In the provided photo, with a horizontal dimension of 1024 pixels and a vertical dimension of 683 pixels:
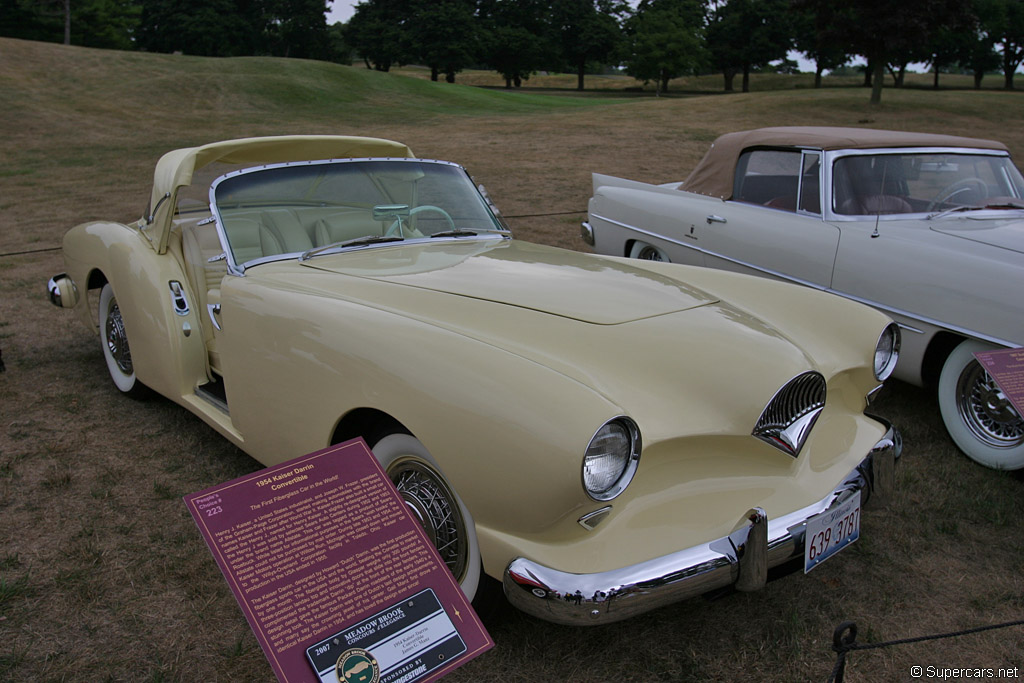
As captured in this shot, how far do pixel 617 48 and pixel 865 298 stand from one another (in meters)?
52.0

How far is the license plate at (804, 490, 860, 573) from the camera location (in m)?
2.18

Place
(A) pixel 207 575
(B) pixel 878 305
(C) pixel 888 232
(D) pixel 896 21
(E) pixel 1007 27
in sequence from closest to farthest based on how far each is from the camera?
(A) pixel 207 575
(B) pixel 878 305
(C) pixel 888 232
(D) pixel 896 21
(E) pixel 1007 27

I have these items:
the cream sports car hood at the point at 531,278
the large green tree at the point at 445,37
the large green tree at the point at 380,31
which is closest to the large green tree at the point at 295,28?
the large green tree at the point at 380,31

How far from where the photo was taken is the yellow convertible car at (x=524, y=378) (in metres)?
1.93

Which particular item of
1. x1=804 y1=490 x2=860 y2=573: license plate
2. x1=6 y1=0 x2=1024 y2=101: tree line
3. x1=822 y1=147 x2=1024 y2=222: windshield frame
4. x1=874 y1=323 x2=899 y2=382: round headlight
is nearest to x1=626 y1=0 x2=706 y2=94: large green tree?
x1=6 y1=0 x2=1024 y2=101: tree line

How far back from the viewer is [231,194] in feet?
10.8

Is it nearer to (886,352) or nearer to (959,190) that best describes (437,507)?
(886,352)

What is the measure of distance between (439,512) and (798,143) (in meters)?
3.81

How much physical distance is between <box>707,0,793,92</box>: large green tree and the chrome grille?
52160 millimetres

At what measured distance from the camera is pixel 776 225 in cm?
474

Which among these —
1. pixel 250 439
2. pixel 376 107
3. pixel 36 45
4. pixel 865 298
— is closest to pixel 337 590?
pixel 250 439

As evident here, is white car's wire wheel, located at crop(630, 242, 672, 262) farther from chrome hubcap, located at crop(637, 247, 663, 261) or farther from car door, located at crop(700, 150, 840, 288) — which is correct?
car door, located at crop(700, 150, 840, 288)

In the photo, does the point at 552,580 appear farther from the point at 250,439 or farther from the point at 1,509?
the point at 1,509

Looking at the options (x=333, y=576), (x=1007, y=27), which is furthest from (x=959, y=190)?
(x=1007, y=27)
